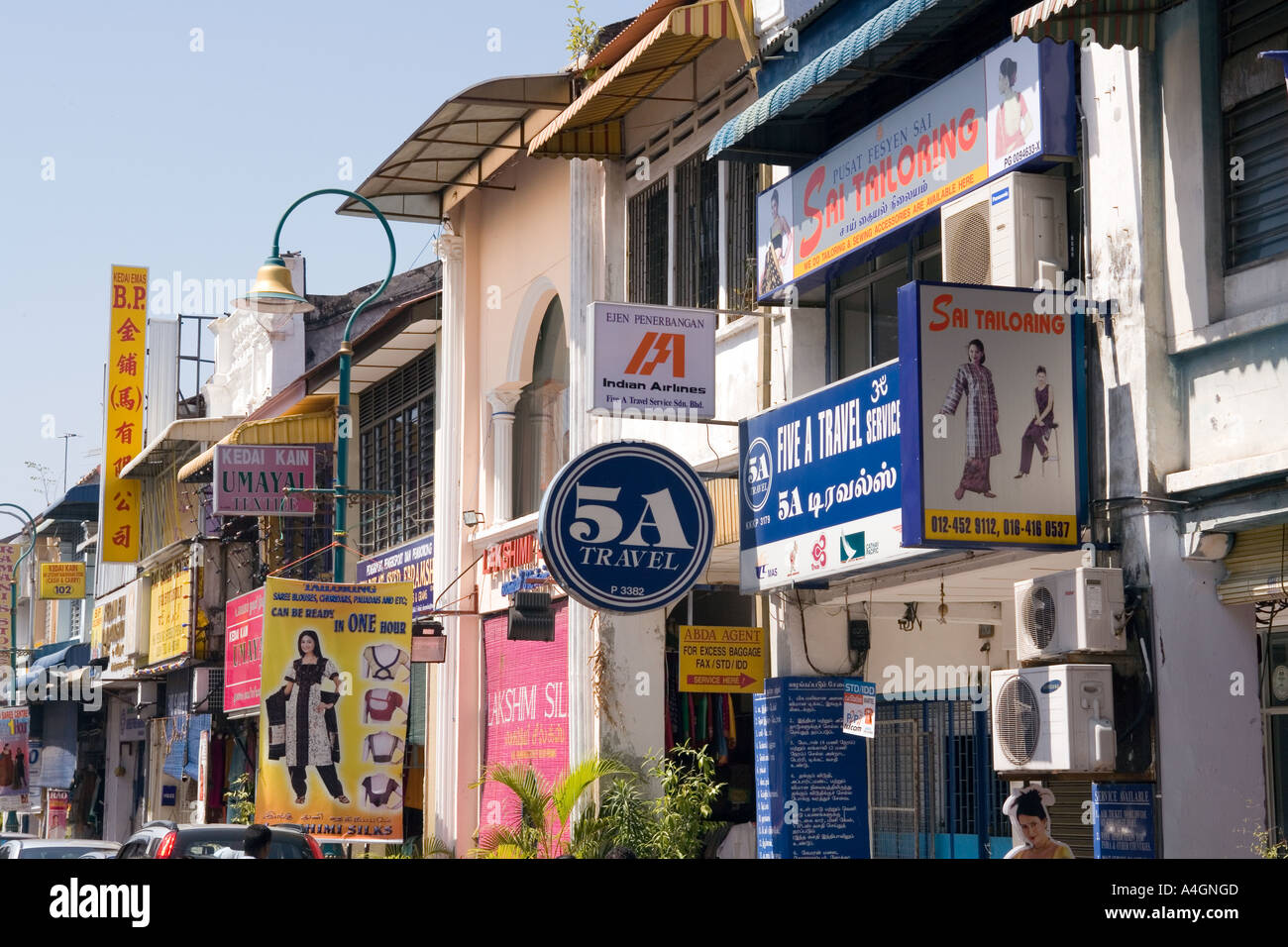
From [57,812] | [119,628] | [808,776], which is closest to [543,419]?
[808,776]

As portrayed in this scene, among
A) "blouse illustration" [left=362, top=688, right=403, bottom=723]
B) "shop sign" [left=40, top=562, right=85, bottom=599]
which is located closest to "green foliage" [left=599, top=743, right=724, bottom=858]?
"blouse illustration" [left=362, top=688, right=403, bottom=723]

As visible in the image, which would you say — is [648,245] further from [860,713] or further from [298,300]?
[860,713]

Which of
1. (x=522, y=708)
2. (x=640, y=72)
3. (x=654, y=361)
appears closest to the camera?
(x=654, y=361)

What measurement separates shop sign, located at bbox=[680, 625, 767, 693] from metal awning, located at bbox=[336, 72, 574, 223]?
6.22m

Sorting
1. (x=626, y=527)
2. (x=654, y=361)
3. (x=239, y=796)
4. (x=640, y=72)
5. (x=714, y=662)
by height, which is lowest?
(x=239, y=796)

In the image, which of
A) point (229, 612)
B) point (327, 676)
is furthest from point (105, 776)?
point (327, 676)

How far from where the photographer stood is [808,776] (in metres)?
13.2

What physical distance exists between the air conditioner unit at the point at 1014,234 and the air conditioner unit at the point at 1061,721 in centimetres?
247

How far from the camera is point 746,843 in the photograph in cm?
1688

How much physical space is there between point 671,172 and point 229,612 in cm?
1074

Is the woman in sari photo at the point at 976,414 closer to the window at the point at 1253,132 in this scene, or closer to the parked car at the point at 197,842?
the window at the point at 1253,132

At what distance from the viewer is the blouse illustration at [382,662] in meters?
16.1

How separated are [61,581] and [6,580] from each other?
6.72 metres
